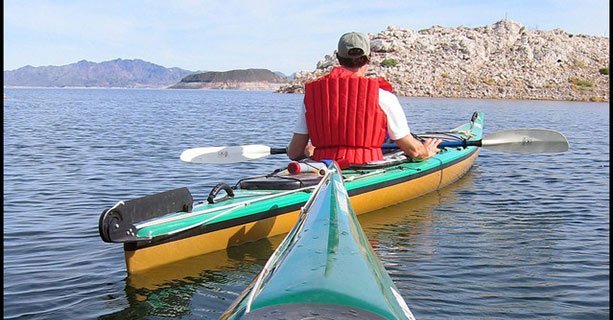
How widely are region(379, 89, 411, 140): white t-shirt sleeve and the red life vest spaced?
0.05 metres

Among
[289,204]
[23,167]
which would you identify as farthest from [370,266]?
[23,167]

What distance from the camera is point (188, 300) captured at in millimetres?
4977

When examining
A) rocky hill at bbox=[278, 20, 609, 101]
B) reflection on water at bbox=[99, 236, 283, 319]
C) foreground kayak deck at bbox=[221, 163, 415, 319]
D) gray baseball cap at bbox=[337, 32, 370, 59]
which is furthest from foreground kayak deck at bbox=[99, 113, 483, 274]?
rocky hill at bbox=[278, 20, 609, 101]

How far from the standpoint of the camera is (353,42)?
594cm

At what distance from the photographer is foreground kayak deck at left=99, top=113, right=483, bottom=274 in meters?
4.98

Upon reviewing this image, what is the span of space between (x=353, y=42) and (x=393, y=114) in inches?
35.1

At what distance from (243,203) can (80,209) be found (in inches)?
126

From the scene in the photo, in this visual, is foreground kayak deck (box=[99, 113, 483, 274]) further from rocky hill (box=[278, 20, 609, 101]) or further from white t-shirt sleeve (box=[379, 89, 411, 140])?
rocky hill (box=[278, 20, 609, 101])

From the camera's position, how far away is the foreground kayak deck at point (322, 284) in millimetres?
2193

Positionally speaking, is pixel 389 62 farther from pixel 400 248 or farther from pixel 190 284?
pixel 190 284

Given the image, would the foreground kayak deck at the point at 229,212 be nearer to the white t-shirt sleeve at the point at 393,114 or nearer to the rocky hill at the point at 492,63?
the white t-shirt sleeve at the point at 393,114

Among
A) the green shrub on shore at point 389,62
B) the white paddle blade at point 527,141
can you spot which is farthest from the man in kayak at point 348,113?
the green shrub on shore at point 389,62

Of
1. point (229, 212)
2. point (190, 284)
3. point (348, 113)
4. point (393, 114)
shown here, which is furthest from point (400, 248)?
point (190, 284)

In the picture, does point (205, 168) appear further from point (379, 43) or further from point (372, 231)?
point (379, 43)
